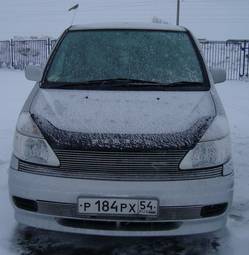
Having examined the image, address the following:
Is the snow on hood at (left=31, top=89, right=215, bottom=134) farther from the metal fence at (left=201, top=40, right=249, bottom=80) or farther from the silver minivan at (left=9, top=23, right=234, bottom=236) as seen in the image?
the metal fence at (left=201, top=40, right=249, bottom=80)

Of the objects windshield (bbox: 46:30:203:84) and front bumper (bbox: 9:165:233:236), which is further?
windshield (bbox: 46:30:203:84)

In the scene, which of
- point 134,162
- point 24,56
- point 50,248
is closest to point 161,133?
point 134,162

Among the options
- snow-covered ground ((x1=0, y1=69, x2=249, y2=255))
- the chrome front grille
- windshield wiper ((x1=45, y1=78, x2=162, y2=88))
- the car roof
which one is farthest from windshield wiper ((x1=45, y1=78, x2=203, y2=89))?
snow-covered ground ((x1=0, y1=69, x2=249, y2=255))

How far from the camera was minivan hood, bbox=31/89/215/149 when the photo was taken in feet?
10.4

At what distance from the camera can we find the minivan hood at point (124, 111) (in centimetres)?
316

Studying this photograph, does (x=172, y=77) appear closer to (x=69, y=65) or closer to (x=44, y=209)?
(x=69, y=65)

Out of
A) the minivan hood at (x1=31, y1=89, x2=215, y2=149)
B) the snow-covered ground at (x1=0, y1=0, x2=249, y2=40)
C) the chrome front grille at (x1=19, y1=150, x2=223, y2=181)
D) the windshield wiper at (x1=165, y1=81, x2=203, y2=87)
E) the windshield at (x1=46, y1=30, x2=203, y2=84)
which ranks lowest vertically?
the snow-covered ground at (x1=0, y1=0, x2=249, y2=40)

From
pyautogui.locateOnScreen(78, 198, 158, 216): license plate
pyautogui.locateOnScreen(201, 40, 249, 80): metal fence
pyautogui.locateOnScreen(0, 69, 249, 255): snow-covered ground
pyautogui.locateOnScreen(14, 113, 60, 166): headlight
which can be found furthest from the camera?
pyautogui.locateOnScreen(201, 40, 249, 80): metal fence

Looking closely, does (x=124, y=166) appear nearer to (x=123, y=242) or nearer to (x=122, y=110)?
(x=122, y=110)

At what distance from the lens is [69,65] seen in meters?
4.28

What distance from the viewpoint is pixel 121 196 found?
301cm

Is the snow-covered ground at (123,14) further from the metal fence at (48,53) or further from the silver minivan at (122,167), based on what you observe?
the silver minivan at (122,167)

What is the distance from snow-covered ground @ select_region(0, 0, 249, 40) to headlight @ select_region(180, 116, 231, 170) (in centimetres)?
3612

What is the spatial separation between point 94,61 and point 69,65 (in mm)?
220
